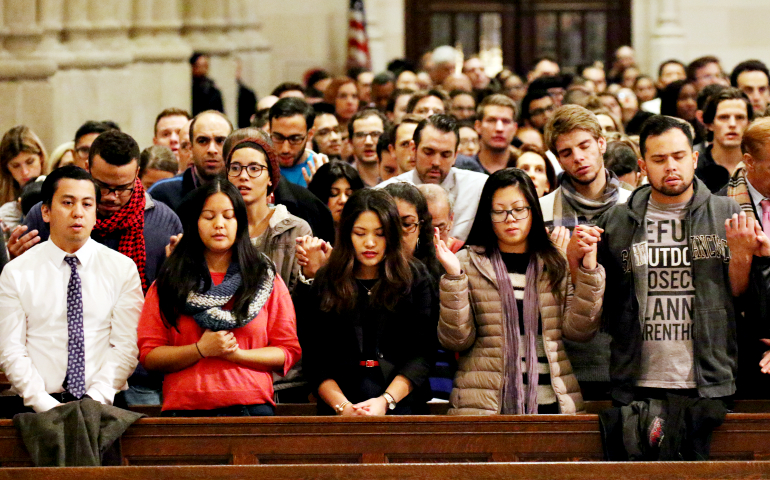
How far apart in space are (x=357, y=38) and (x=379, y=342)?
1369 centimetres

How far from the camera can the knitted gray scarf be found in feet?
16.7

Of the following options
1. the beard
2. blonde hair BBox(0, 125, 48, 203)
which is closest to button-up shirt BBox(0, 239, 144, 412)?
blonde hair BBox(0, 125, 48, 203)

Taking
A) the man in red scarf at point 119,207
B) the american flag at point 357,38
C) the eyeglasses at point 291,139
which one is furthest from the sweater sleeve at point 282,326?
the american flag at point 357,38

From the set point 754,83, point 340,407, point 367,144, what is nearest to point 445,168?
point 367,144

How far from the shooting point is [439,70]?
1451cm

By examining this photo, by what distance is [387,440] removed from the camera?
16.3 ft

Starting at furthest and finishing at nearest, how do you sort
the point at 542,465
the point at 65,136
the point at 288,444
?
1. the point at 65,136
2. the point at 288,444
3. the point at 542,465

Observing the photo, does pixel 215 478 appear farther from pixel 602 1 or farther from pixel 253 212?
pixel 602 1

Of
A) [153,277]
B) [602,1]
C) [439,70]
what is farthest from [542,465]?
[602,1]

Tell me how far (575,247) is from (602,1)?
51.6 ft

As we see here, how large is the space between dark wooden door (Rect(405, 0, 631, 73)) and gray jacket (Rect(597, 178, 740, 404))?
15173mm

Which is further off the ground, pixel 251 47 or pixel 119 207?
pixel 251 47

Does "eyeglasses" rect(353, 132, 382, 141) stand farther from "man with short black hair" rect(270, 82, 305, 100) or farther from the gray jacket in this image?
the gray jacket

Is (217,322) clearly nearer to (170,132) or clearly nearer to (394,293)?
(394,293)
